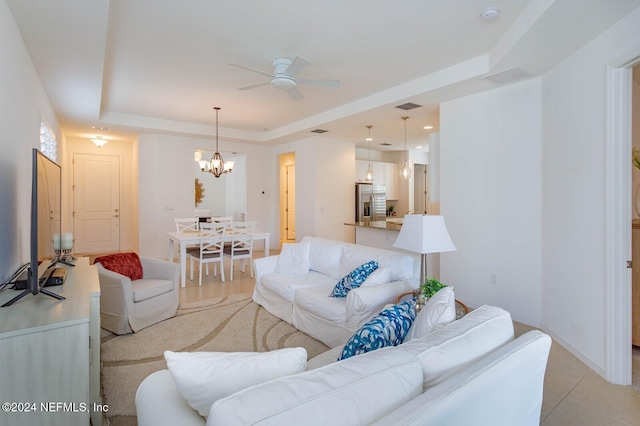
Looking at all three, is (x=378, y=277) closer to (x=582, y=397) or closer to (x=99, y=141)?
(x=582, y=397)

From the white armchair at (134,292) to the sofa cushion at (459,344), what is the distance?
276 cm

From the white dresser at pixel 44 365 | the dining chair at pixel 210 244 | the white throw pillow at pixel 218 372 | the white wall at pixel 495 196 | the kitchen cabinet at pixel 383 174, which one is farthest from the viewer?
the kitchen cabinet at pixel 383 174

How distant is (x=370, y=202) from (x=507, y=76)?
15.3ft

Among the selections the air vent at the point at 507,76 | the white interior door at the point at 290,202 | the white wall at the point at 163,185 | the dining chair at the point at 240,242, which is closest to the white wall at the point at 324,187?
the white wall at the point at 163,185

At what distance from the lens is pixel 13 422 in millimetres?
1397

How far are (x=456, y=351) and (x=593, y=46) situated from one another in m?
2.73

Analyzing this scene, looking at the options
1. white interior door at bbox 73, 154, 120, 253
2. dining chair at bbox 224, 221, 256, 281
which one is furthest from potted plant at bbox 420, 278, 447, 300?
white interior door at bbox 73, 154, 120, 253

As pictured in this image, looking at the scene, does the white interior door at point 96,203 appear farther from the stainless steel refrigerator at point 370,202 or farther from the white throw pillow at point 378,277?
the white throw pillow at point 378,277

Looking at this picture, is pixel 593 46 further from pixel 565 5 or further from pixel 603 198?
pixel 603 198

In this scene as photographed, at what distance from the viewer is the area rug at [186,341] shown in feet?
7.34

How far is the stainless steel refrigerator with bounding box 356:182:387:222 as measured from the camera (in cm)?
756

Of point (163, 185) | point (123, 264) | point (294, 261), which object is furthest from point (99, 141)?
point (294, 261)

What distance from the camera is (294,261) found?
3.80m

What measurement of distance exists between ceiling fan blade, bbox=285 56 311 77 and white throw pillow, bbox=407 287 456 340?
7.38ft
